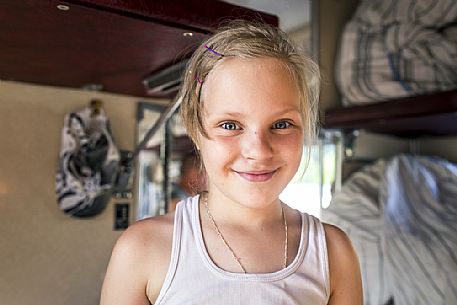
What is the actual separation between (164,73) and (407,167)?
91 cm

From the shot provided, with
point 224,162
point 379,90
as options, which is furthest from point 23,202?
point 379,90

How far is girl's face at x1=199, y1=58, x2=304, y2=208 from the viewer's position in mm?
579

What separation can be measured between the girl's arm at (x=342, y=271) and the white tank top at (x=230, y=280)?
0.08 ft

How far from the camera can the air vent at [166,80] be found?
809 millimetres

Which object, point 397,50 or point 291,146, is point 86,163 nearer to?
point 291,146

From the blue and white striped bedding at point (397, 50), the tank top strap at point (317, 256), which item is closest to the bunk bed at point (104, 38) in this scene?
the tank top strap at point (317, 256)

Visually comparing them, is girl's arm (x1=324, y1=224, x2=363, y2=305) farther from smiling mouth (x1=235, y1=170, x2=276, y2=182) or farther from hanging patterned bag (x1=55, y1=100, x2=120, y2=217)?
hanging patterned bag (x1=55, y1=100, x2=120, y2=217)

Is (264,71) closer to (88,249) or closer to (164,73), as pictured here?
(164,73)

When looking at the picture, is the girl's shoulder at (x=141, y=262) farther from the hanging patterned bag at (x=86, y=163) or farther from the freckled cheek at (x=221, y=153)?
the hanging patterned bag at (x=86, y=163)

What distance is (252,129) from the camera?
1.90 ft

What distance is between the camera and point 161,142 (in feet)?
3.90

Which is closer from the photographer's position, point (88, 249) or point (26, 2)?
point (26, 2)

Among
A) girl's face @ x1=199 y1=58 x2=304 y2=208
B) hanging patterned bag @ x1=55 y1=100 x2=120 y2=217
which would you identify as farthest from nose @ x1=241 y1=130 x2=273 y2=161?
hanging patterned bag @ x1=55 y1=100 x2=120 y2=217

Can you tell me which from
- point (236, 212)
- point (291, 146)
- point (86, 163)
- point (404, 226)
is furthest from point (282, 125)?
point (404, 226)
